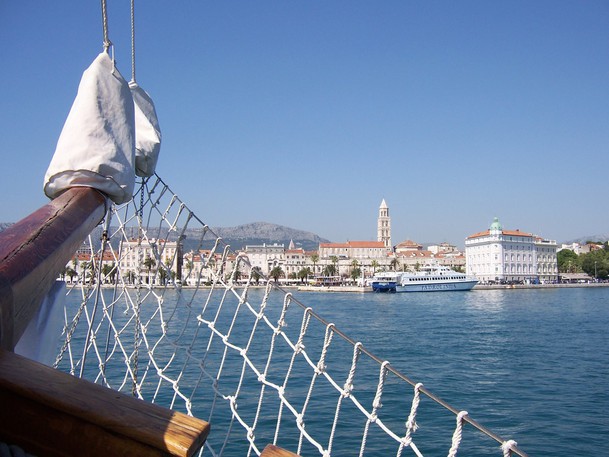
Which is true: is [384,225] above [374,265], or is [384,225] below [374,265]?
above

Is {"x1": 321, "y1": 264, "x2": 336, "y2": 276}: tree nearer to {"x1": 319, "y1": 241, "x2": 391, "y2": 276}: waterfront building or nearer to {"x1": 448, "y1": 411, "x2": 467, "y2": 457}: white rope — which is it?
{"x1": 319, "y1": 241, "x2": 391, "y2": 276}: waterfront building

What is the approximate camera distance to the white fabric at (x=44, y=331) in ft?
6.37

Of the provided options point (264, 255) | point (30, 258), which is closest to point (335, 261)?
point (264, 255)

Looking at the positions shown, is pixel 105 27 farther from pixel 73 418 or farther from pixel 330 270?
pixel 330 270

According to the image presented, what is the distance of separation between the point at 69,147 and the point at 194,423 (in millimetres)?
1556

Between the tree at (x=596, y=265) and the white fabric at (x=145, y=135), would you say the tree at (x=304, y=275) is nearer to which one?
the tree at (x=596, y=265)

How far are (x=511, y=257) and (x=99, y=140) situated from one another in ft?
294

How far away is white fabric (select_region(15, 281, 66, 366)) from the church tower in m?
120

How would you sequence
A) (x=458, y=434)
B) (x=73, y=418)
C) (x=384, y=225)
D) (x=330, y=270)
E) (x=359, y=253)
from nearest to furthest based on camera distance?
(x=73, y=418) → (x=458, y=434) → (x=330, y=270) → (x=359, y=253) → (x=384, y=225)

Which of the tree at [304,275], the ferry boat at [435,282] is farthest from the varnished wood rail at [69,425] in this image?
the tree at [304,275]

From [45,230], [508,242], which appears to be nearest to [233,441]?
[45,230]

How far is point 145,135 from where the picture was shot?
3650 millimetres

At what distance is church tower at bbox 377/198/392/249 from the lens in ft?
400

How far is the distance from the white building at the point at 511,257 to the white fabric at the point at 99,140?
284ft
